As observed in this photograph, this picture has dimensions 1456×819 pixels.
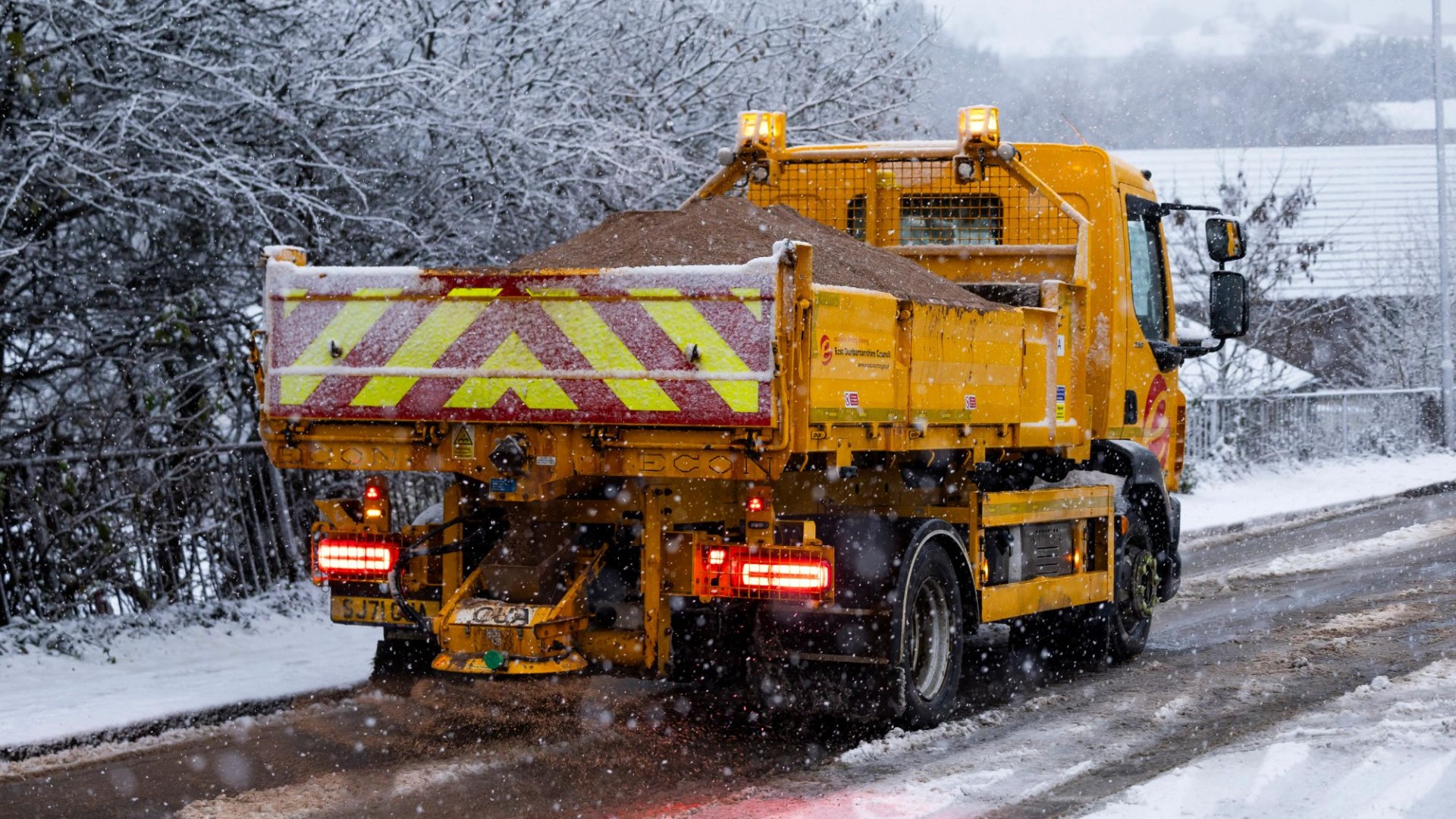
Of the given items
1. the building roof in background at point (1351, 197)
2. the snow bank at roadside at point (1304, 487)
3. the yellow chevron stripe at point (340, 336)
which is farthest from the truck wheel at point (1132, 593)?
the building roof in background at point (1351, 197)

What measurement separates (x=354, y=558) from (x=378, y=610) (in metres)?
0.24

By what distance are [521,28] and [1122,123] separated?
63548mm

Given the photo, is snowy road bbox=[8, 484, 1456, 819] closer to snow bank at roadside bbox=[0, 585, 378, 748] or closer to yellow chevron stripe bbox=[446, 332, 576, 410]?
snow bank at roadside bbox=[0, 585, 378, 748]

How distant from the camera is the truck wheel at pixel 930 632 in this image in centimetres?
751

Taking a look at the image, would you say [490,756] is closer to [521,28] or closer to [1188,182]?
[521,28]

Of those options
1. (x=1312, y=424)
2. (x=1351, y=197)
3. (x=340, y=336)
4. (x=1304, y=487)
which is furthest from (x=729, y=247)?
(x=1351, y=197)

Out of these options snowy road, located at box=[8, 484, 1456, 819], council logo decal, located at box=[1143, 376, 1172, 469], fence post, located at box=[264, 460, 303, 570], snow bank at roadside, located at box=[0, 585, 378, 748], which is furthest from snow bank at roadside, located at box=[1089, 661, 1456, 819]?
fence post, located at box=[264, 460, 303, 570]

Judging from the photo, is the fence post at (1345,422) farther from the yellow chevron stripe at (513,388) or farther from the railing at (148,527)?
the yellow chevron stripe at (513,388)

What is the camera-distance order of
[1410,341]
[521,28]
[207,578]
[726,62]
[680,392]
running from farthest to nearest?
[1410,341], [726,62], [521,28], [207,578], [680,392]

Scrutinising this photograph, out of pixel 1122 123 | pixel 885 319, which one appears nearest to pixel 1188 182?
pixel 1122 123

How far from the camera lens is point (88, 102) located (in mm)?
10055

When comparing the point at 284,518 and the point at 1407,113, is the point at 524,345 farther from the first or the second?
the point at 1407,113

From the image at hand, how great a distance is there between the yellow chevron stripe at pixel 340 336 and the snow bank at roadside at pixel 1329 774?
339 centimetres

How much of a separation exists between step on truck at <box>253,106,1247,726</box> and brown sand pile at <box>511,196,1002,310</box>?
0.8 inches
